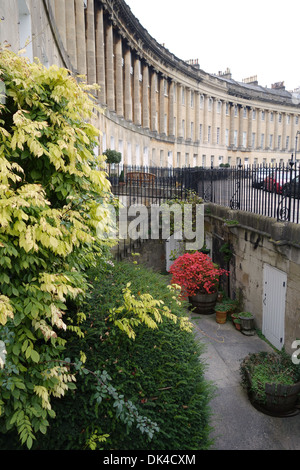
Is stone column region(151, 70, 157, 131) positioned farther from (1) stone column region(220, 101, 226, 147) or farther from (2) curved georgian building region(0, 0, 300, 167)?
(1) stone column region(220, 101, 226, 147)

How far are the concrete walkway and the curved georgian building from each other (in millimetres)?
7320

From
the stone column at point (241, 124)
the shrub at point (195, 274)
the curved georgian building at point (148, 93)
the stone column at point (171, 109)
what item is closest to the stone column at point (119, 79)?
the curved georgian building at point (148, 93)

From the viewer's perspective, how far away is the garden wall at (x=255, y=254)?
27.5ft

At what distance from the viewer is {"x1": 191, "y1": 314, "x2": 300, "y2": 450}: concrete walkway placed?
6.14 metres

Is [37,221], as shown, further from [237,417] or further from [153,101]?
[153,101]

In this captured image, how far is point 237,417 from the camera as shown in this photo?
6844mm

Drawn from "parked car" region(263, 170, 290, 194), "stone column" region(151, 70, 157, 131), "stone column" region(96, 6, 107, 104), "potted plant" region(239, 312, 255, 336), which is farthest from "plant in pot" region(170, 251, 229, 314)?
"stone column" region(151, 70, 157, 131)

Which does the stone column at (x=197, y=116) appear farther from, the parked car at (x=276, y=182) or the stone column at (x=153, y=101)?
the parked car at (x=276, y=182)

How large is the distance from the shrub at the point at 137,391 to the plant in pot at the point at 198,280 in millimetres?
6424

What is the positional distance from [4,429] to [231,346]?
705 cm

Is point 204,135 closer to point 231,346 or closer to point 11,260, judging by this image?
point 231,346

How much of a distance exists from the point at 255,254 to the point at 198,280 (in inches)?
83.4

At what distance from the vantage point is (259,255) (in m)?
10.3
